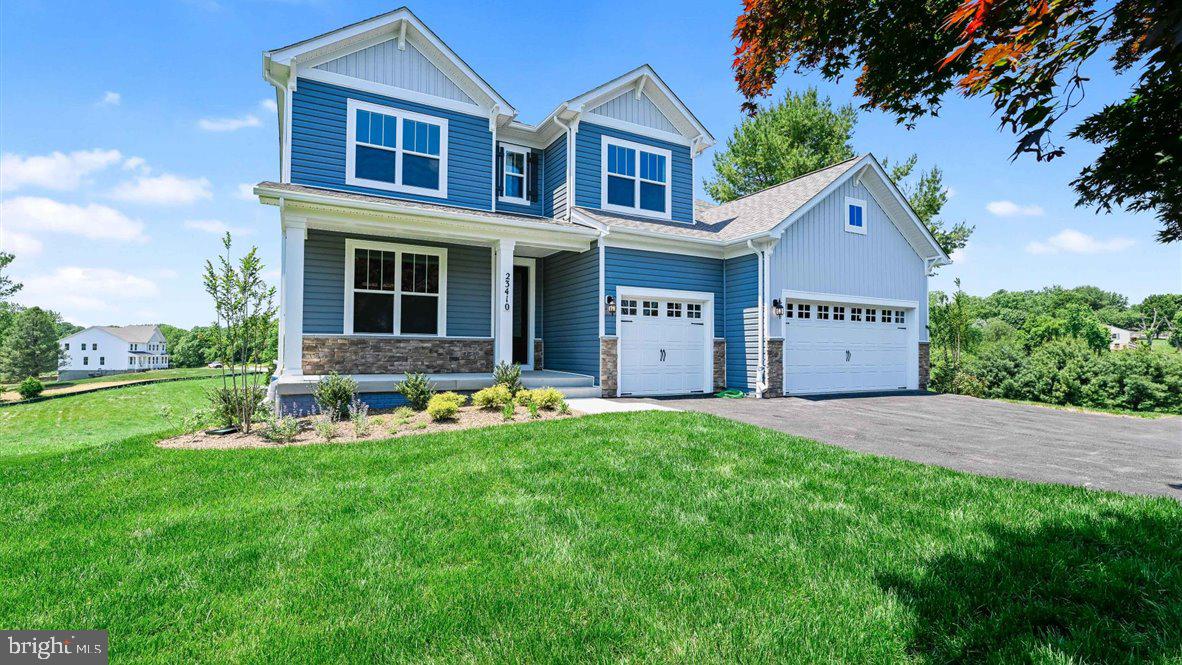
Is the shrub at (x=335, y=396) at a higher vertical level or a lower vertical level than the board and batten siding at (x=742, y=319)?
lower

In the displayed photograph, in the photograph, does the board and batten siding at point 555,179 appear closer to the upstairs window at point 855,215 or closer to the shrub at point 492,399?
the shrub at point 492,399

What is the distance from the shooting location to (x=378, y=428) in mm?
7441

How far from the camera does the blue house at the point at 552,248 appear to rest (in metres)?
10.4

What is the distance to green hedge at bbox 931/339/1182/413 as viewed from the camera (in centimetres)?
1143

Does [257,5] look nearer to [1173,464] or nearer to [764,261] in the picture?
[764,261]

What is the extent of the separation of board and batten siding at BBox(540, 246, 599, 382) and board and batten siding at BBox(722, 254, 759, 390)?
351cm

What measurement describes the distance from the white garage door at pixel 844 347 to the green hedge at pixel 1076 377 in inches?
76.3

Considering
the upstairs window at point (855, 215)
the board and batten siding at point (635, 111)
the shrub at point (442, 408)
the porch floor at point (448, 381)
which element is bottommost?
the shrub at point (442, 408)

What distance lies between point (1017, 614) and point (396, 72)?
12.9 meters

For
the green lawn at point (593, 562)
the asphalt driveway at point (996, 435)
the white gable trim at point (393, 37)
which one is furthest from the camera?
the white gable trim at point (393, 37)

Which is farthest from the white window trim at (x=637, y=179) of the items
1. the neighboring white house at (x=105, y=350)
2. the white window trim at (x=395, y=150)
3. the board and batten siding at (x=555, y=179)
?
the neighboring white house at (x=105, y=350)

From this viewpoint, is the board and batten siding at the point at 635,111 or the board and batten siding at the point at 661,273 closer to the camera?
the board and batten siding at the point at 661,273

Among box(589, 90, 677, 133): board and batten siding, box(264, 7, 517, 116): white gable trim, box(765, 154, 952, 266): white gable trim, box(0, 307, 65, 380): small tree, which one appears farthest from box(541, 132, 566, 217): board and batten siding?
box(0, 307, 65, 380): small tree

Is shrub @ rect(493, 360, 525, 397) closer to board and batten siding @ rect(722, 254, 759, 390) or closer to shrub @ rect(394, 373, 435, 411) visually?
shrub @ rect(394, 373, 435, 411)
